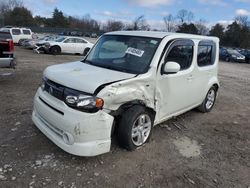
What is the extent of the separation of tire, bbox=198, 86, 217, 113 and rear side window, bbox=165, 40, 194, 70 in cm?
139

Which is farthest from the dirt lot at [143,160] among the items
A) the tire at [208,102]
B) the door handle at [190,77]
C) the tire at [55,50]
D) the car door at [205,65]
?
the tire at [55,50]

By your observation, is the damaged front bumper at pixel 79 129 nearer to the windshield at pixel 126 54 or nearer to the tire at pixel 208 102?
the windshield at pixel 126 54

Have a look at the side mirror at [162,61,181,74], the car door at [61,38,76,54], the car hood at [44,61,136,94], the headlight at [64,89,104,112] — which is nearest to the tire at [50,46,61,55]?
the car door at [61,38,76,54]

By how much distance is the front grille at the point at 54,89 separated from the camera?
3.66 metres

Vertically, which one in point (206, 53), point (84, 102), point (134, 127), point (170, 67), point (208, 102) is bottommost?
point (208, 102)

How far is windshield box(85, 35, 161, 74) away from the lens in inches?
168

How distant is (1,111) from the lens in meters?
5.55

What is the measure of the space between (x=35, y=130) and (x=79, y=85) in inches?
64.9

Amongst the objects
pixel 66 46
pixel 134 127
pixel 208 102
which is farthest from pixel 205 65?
pixel 66 46

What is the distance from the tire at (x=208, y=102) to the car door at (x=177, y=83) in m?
0.81

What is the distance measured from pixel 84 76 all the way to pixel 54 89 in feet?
1.57

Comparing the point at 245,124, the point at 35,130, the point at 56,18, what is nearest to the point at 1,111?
the point at 35,130

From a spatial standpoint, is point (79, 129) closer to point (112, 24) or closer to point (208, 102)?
point (208, 102)

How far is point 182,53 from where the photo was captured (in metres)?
4.90
